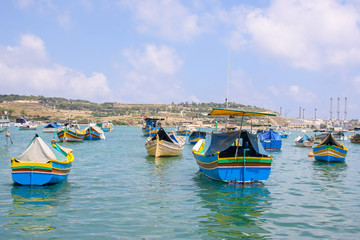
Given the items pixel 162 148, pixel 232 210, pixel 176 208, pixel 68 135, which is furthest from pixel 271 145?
pixel 176 208

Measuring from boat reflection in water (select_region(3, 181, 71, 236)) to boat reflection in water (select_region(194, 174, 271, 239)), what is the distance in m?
5.07

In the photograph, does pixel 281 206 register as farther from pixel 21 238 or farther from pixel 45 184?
pixel 45 184

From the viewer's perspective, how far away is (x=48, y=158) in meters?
16.8

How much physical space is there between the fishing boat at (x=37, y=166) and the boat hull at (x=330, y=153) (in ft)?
69.8

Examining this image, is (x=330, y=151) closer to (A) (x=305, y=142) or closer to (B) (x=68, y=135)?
(A) (x=305, y=142)

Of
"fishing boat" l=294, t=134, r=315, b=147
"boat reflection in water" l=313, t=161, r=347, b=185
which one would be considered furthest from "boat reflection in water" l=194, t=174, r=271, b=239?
"fishing boat" l=294, t=134, r=315, b=147

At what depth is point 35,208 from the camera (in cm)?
1330

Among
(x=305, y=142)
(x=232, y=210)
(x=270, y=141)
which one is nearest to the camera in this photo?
(x=232, y=210)

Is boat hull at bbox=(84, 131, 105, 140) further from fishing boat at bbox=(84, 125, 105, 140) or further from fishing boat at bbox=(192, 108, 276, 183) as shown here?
fishing boat at bbox=(192, 108, 276, 183)

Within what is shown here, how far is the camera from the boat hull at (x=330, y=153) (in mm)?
29306

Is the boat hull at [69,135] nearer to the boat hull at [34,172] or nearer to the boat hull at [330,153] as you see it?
the boat hull at [330,153]

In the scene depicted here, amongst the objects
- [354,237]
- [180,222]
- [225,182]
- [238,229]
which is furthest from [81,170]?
[354,237]

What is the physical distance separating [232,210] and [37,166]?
9007mm

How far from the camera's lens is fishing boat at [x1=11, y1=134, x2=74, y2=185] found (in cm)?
1627
